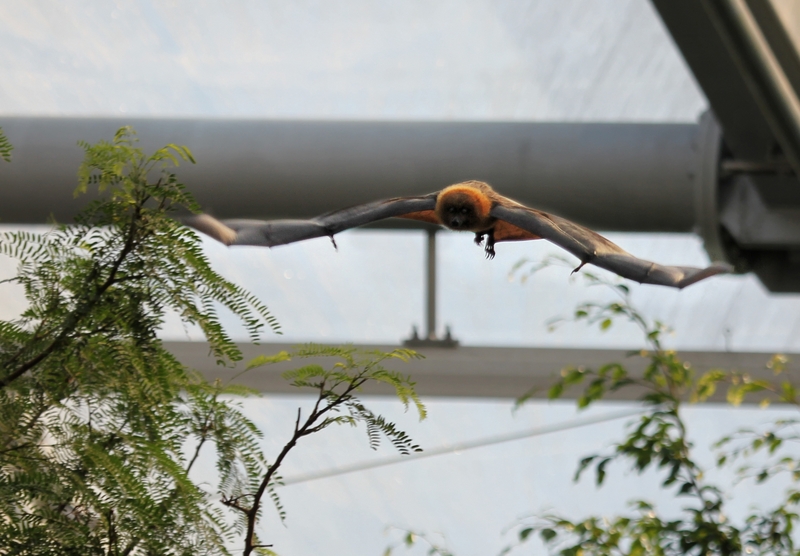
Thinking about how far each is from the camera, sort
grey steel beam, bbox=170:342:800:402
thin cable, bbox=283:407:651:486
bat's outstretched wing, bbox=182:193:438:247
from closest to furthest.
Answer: bat's outstretched wing, bbox=182:193:438:247, grey steel beam, bbox=170:342:800:402, thin cable, bbox=283:407:651:486

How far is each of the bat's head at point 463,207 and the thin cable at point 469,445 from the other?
355 cm

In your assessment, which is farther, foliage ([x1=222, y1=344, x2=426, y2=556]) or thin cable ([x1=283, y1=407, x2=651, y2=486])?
thin cable ([x1=283, y1=407, x2=651, y2=486])

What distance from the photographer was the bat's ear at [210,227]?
1.55 m

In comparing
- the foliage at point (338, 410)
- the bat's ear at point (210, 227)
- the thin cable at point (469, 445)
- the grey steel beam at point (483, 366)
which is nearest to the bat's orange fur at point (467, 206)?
the foliage at point (338, 410)

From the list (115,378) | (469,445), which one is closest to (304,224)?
(115,378)

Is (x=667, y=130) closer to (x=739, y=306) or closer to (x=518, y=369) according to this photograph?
(x=518, y=369)

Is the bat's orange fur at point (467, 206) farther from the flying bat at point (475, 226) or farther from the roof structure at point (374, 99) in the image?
the roof structure at point (374, 99)

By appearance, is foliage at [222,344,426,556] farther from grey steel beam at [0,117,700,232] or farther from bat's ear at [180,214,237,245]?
grey steel beam at [0,117,700,232]

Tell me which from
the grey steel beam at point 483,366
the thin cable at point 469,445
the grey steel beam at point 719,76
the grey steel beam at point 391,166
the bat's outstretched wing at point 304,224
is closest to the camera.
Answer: the bat's outstretched wing at point 304,224

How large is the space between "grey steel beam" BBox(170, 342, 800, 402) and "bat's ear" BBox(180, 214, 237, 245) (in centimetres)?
260

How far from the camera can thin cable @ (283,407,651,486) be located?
5172 millimetres

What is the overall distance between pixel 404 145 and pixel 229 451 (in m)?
2.02

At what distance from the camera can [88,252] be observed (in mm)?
1742

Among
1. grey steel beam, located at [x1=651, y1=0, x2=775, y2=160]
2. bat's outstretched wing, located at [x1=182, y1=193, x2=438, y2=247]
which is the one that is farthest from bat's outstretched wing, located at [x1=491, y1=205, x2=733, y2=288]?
grey steel beam, located at [x1=651, y1=0, x2=775, y2=160]
